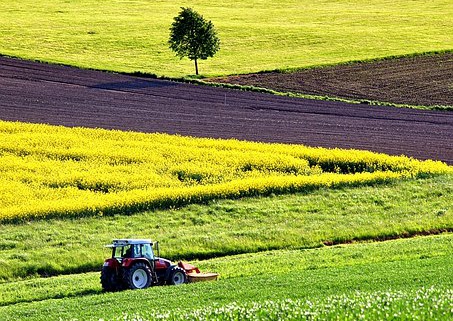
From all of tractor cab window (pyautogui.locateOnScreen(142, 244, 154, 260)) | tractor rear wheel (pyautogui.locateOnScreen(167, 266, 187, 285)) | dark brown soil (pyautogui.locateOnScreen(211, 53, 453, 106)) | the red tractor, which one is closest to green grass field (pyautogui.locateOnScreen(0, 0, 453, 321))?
the red tractor

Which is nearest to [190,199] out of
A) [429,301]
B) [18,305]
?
[18,305]

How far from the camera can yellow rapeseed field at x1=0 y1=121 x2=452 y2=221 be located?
113 feet

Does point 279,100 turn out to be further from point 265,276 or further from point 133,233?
point 265,276

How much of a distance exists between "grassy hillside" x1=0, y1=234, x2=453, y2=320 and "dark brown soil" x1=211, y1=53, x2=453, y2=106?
2931 centimetres

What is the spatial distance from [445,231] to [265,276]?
1060cm

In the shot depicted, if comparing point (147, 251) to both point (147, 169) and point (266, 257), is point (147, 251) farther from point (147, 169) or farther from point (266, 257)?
point (147, 169)

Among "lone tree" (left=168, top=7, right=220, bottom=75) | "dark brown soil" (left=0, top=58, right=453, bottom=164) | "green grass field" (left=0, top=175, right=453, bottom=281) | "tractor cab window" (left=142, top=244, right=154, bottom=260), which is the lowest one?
"green grass field" (left=0, top=175, right=453, bottom=281)

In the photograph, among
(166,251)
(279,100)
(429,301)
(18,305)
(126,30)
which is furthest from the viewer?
(126,30)

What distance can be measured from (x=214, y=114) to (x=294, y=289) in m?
30.6

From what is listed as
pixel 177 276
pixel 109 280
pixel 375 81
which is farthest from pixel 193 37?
pixel 109 280

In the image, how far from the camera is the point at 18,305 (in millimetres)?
23453

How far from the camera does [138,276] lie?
24984mm

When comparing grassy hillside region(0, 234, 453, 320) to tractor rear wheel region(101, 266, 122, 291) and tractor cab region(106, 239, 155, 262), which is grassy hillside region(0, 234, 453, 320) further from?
tractor cab region(106, 239, 155, 262)

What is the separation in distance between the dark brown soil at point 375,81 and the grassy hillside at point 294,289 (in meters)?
29.3
